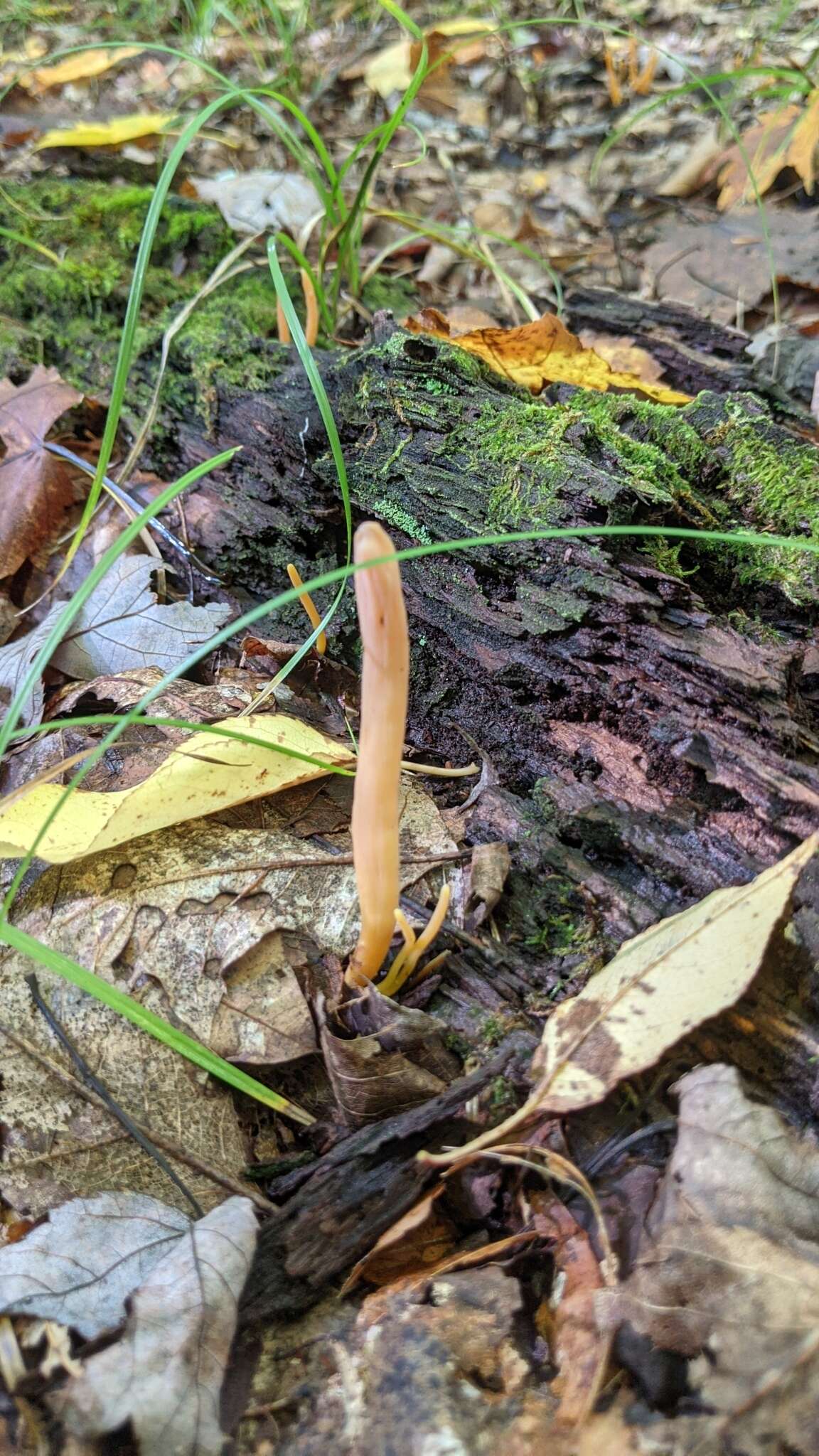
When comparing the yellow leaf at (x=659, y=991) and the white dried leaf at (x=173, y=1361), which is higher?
the yellow leaf at (x=659, y=991)

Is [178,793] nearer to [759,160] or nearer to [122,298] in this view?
[122,298]

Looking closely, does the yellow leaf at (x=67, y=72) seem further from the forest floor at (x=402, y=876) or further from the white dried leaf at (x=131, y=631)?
the white dried leaf at (x=131, y=631)

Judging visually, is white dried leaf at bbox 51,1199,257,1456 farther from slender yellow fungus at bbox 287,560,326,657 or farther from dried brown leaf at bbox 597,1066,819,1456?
slender yellow fungus at bbox 287,560,326,657

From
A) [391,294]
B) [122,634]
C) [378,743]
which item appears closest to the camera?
[378,743]

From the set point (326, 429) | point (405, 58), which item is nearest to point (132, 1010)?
point (326, 429)

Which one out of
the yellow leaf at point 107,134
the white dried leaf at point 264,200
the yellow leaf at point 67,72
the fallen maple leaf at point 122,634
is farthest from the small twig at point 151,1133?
the yellow leaf at point 67,72

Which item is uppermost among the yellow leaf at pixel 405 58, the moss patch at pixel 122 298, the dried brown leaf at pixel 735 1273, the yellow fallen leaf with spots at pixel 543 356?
the yellow leaf at pixel 405 58
